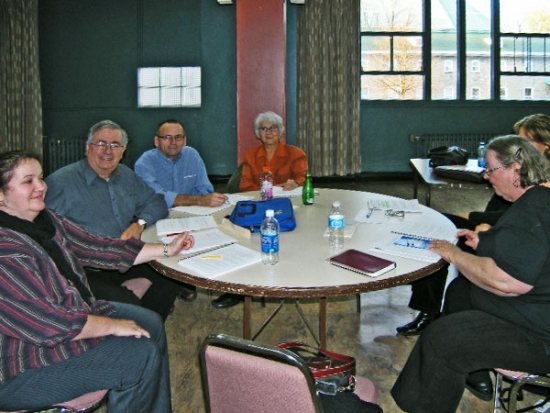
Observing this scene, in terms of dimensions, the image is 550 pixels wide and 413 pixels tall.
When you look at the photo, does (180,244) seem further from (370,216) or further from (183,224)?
(370,216)

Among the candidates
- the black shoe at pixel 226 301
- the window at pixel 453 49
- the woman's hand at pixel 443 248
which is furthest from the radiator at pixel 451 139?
the woman's hand at pixel 443 248

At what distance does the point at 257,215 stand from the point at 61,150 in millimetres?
6524

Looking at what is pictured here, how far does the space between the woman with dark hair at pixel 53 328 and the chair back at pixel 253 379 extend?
1.64ft

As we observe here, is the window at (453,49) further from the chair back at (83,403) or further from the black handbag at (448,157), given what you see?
the chair back at (83,403)

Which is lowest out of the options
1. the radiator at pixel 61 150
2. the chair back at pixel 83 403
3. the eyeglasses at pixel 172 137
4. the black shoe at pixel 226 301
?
the black shoe at pixel 226 301

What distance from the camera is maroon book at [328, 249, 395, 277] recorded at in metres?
1.97

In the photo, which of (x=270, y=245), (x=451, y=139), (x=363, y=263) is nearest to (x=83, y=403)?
(x=270, y=245)

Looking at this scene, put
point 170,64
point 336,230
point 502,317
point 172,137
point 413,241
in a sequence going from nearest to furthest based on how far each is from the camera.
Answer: point 502,317
point 413,241
point 336,230
point 172,137
point 170,64

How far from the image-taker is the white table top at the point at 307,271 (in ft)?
6.13

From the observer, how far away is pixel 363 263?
80.7 inches

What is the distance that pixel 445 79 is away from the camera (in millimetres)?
8398

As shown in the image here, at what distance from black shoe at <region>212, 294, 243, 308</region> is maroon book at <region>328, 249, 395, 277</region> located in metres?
1.61

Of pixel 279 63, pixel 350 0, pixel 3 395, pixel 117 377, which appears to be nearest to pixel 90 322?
pixel 117 377

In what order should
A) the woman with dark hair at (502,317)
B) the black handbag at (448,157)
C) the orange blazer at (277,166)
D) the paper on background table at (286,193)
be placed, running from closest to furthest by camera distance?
the woman with dark hair at (502,317) < the paper on background table at (286,193) < the orange blazer at (277,166) < the black handbag at (448,157)
